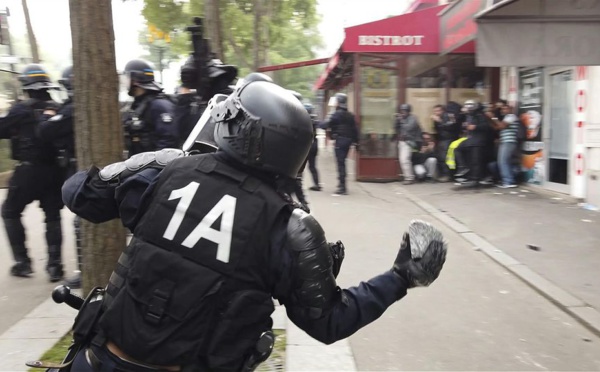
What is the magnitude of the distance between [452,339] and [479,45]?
3.80 m

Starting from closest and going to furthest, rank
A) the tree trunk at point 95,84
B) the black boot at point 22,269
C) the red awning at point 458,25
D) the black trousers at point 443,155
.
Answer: the tree trunk at point 95,84 < the black boot at point 22,269 < the red awning at point 458,25 < the black trousers at point 443,155

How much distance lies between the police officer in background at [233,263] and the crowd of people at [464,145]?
9.51 metres

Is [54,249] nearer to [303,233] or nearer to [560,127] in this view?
[303,233]

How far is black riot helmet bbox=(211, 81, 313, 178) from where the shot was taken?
161 cm

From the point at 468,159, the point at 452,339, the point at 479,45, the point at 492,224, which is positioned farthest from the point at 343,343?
the point at 468,159

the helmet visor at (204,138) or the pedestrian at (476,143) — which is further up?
the helmet visor at (204,138)

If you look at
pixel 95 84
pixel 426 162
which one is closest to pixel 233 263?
pixel 95 84

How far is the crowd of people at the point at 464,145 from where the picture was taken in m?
10.6

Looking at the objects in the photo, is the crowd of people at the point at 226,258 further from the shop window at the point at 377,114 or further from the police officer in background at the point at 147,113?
the shop window at the point at 377,114

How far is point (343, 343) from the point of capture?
3975mm

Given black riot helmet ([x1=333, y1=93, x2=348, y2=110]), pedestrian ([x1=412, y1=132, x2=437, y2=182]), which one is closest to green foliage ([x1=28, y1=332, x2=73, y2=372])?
black riot helmet ([x1=333, y1=93, x2=348, y2=110])

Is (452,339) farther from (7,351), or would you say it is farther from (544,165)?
→ (544,165)

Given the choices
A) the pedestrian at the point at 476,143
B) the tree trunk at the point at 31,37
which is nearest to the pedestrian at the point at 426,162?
the pedestrian at the point at 476,143

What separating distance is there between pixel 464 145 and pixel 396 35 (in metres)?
2.91
